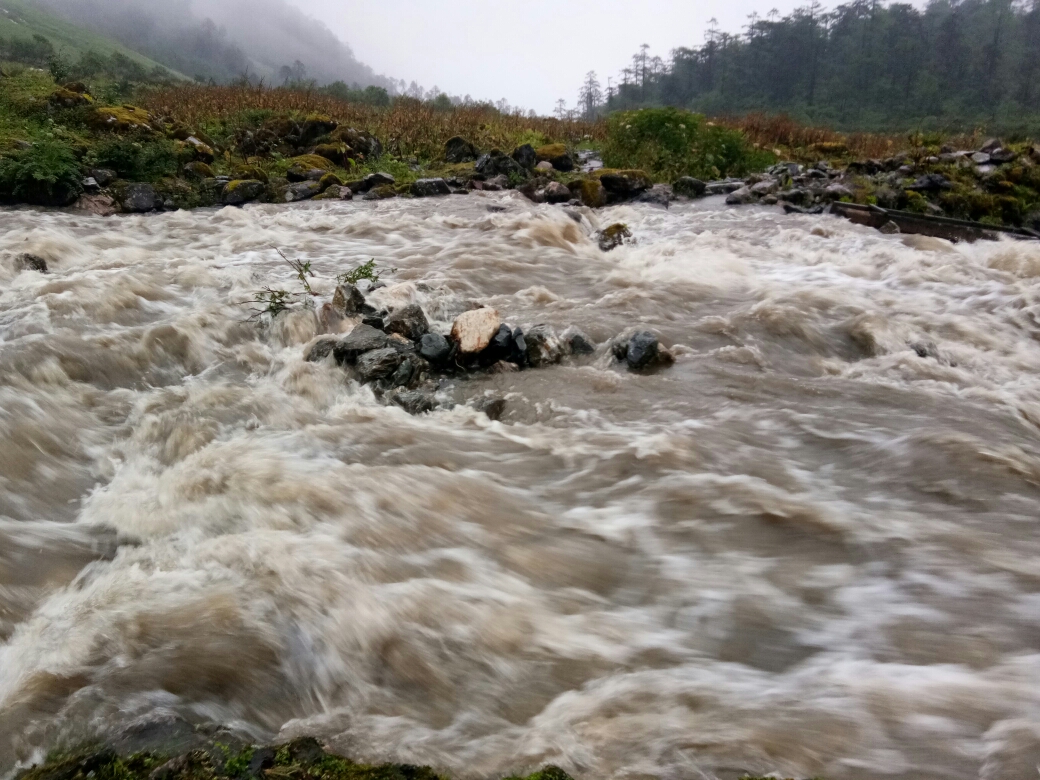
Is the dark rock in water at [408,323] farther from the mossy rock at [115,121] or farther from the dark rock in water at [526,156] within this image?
the mossy rock at [115,121]

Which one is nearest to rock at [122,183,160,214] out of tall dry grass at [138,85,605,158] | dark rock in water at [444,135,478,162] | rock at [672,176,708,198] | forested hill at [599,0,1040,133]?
tall dry grass at [138,85,605,158]

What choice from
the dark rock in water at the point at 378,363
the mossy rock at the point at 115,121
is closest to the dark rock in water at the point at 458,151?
the mossy rock at the point at 115,121

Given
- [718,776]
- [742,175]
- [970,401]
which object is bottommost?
[718,776]

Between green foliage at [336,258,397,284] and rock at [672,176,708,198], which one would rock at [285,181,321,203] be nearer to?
green foliage at [336,258,397,284]

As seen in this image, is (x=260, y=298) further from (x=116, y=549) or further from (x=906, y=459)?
(x=906, y=459)

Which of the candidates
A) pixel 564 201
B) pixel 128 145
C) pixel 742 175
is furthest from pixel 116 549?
pixel 742 175

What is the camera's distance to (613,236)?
8289 mm

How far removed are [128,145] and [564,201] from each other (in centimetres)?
775

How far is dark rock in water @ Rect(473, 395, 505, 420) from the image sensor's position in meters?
3.93

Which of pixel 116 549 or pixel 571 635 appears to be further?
pixel 116 549

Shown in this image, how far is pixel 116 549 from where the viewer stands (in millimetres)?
2707

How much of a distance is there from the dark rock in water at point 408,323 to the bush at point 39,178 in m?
8.20

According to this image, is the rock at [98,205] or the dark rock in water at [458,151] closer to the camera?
the rock at [98,205]

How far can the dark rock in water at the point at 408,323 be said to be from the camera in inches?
187
